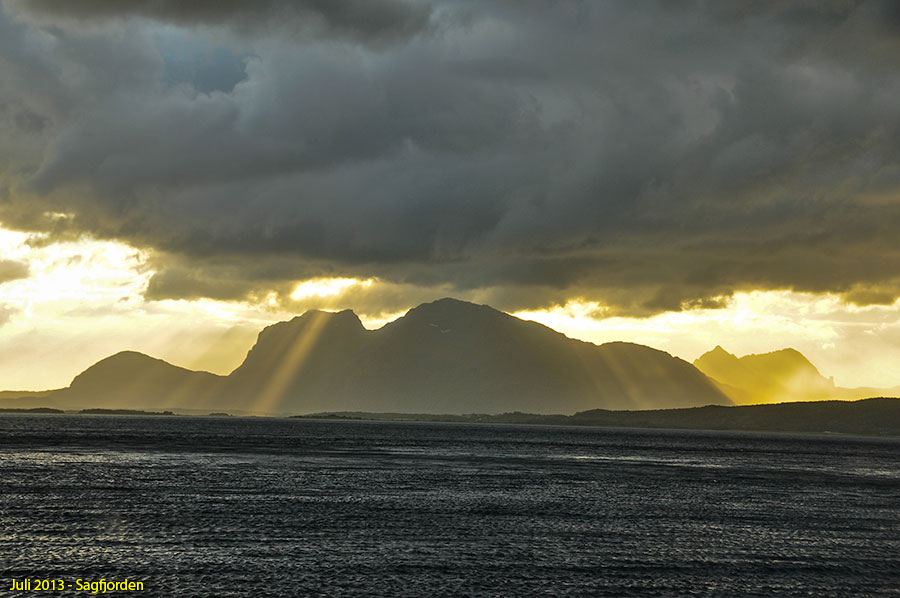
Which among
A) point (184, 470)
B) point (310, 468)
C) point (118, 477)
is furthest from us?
point (310, 468)

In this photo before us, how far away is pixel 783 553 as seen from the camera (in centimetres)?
5338

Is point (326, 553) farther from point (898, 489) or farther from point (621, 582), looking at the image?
point (898, 489)

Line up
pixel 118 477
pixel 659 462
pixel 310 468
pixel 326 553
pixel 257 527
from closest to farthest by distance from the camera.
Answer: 1. pixel 326 553
2. pixel 257 527
3. pixel 118 477
4. pixel 310 468
5. pixel 659 462

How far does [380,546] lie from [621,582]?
53.6 feet

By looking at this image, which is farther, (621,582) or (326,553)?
(326,553)

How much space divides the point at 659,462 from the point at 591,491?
71.1 metres

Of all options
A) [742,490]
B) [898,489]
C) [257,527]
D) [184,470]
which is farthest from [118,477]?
[898,489]

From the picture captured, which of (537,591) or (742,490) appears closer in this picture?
(537,591)

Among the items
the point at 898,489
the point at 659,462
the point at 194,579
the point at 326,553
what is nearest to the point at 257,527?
the point at 326,553

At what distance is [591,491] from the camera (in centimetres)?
9175

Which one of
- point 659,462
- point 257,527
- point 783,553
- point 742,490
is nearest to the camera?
point 783,553

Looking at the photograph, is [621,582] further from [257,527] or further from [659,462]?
[659,462]

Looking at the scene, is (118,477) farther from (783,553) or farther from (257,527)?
(783,553)

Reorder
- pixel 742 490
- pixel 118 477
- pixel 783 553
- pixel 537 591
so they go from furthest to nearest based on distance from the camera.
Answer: pixel 742 490 → pixel 118 477 → pixel 783 553 → pixel 537 591
